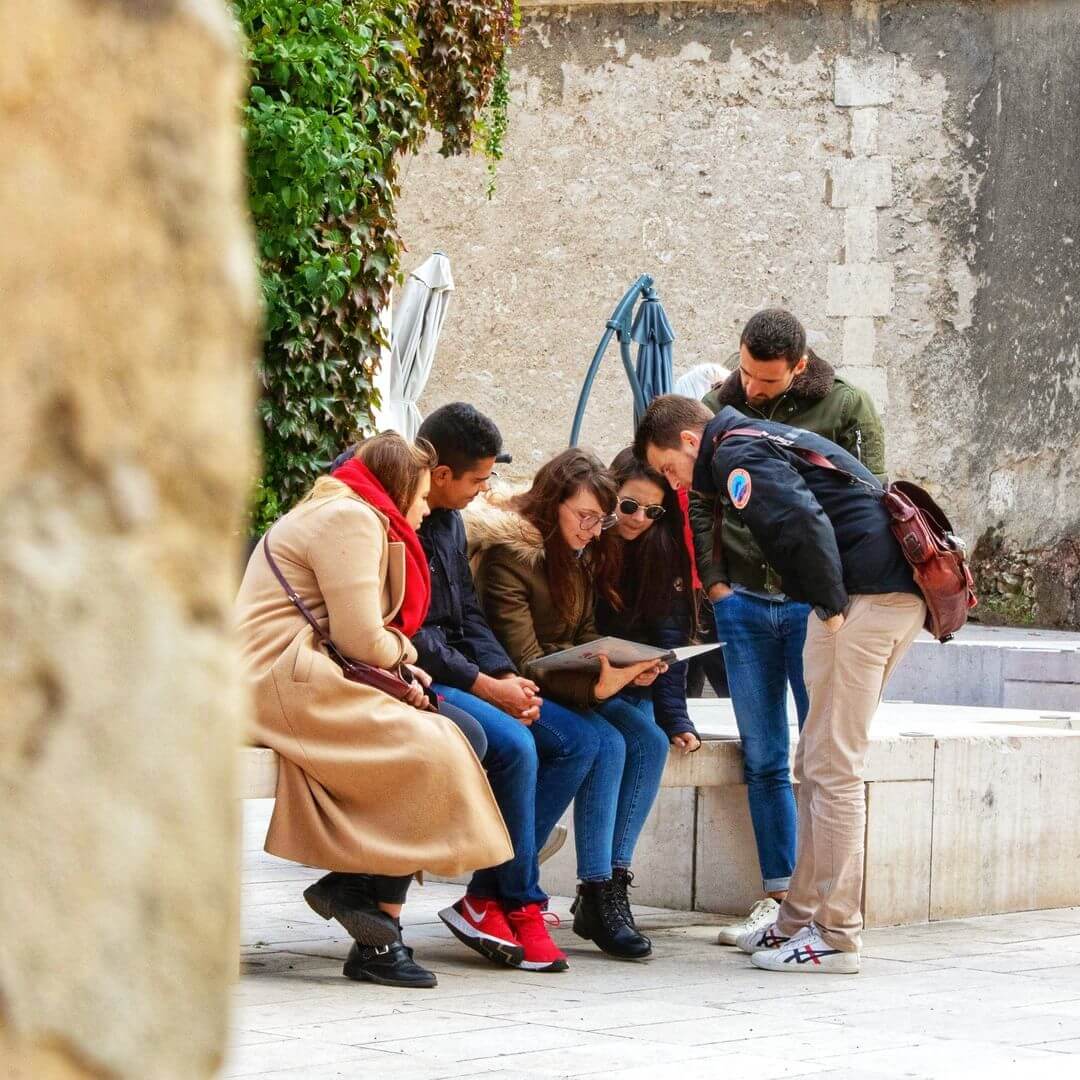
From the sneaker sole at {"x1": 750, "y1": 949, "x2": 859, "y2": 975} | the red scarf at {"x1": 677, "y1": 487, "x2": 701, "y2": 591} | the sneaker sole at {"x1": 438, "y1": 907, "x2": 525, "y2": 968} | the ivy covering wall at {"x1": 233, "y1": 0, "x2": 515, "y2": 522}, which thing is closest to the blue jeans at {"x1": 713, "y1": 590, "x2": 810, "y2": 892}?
the red scarf at {"x1": 677, "y1": 487, "x2": 701, "y2": 591}

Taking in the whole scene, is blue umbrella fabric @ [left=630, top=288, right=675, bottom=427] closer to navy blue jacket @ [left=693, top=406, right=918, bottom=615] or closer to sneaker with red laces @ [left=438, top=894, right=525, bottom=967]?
navy blue jacket @ [left=693, top=406, right=918, bottom=615]

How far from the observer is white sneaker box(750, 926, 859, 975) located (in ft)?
16.9

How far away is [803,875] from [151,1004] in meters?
4.53

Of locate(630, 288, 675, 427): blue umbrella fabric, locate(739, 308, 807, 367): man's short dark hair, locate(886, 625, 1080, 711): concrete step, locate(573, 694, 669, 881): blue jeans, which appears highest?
locate(630, 288, 675, 427): blue umbrella fabric

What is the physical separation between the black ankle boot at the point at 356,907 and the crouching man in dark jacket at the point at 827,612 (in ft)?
3.68

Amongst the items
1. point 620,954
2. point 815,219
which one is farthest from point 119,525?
point 815,219

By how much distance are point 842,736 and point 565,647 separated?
2.95 ft

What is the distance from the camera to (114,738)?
0.88 m

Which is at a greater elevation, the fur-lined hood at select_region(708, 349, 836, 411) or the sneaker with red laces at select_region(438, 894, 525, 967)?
the fur-lined hood at select_region(708, 349, 836, 411)

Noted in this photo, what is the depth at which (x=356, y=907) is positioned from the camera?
4.73 m

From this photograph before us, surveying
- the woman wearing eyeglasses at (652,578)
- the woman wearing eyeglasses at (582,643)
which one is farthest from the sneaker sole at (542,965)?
the woman wearing eyeglasses at (652,578)

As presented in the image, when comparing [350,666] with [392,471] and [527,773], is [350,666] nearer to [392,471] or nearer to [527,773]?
[392,471]

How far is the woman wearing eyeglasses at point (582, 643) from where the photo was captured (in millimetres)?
5316

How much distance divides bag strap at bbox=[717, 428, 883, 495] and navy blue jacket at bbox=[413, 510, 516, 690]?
789 mm
